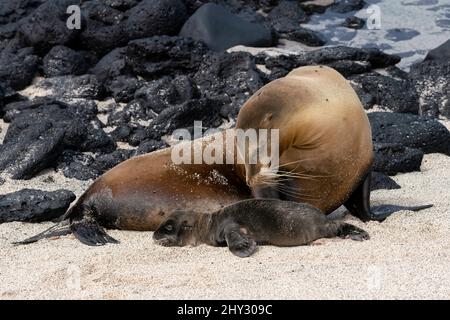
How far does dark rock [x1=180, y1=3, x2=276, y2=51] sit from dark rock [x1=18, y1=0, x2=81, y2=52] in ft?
5.30

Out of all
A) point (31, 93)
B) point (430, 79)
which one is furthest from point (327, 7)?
point (31, 93)

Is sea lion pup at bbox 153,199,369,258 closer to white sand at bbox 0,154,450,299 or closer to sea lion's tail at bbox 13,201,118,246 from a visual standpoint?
white sand at bbox 0,154,450,299

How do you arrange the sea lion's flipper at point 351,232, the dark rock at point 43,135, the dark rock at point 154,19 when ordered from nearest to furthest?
the sea lion's flipper at point 351,232, the dark rock at point 43,135, the dark rock at point 154,19

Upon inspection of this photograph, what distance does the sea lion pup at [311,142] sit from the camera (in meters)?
5.55

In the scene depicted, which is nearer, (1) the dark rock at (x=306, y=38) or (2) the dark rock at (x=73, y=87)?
(2) the dark rock at (x=73, y=87)

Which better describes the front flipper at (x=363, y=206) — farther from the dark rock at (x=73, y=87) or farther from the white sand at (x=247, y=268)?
the dark rock at (x=73, y=87)

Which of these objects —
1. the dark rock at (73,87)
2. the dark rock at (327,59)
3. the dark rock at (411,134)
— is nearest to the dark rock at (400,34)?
the dark rock at (327,59)

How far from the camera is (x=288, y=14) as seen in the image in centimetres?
1483

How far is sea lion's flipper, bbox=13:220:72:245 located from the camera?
5.99m

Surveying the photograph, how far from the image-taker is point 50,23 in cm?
1251

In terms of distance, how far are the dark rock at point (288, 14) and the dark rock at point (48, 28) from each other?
10.9 feet

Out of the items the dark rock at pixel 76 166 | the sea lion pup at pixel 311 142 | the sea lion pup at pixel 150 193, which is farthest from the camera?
the dark rock at pixel 76 166

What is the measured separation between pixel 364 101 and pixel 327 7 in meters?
5.17
